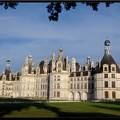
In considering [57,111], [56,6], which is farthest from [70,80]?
[56,6]

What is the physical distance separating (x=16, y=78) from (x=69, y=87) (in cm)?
2588

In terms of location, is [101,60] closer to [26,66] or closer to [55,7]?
[26,66]

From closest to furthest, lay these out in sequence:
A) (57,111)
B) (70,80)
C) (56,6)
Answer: (56,6)
(57,111)
(70,80)

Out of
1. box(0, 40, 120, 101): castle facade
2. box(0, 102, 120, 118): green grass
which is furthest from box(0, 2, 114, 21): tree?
box(0, 40, 120, 101): castle facade

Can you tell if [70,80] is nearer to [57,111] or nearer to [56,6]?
[57,111]

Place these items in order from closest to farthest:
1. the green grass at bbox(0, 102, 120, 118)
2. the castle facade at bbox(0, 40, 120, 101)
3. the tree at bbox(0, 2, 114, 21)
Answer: the tree at bbox(0, 2, 114, 21), the green grass at bbox(0, 102, 120, 118), the castle facade at bbox(0, 40, 120, 101)

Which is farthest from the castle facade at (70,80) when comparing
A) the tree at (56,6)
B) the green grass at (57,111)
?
the tree at (56,6)

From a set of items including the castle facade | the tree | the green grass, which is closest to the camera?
the tree

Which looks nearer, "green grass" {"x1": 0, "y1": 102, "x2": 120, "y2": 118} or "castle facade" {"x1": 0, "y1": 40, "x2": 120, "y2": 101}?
"green grass" {"x1": 0, "y1": 102, "x2": 120, "y2": 118}

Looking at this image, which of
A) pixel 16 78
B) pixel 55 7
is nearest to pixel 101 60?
pixel 16 78

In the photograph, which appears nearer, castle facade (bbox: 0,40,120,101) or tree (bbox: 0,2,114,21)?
tree (bbox: 0,2,114,21)

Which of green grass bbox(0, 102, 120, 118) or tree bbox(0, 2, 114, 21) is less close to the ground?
tree bbox(0, 2, 114, 21)

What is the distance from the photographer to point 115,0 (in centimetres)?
715

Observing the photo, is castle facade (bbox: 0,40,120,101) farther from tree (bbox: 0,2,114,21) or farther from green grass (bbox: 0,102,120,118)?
tree (bbox: 0,2,114,21)
